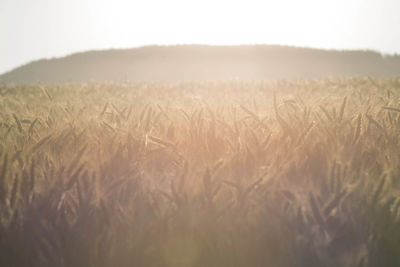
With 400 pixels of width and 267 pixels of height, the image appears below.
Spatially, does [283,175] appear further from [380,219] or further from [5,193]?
[5,193]

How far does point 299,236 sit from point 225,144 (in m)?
0.27

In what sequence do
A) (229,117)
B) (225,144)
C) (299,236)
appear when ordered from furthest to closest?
1. (229,117)
2. (225,144)
3. (299,236)

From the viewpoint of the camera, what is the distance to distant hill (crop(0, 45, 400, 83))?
762 cm

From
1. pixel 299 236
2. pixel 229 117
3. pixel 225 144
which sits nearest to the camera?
pixel 299 236

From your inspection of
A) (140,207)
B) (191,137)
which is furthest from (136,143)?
(140,207)

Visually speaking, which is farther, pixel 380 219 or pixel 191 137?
pixel 191 137

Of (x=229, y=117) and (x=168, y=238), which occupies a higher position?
(x=229, y=117)

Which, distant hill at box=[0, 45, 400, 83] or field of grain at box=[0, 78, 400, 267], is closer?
field of grain at box=[0, 78, 400, 267]

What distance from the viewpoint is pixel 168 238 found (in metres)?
0.51

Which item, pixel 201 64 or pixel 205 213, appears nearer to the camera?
pixel 205 213

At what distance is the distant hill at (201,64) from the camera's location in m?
7.62

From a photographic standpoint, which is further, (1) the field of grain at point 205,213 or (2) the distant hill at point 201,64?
(2) the distant hill at point 201,64

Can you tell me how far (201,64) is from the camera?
321 inches

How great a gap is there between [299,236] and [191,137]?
31 cm
